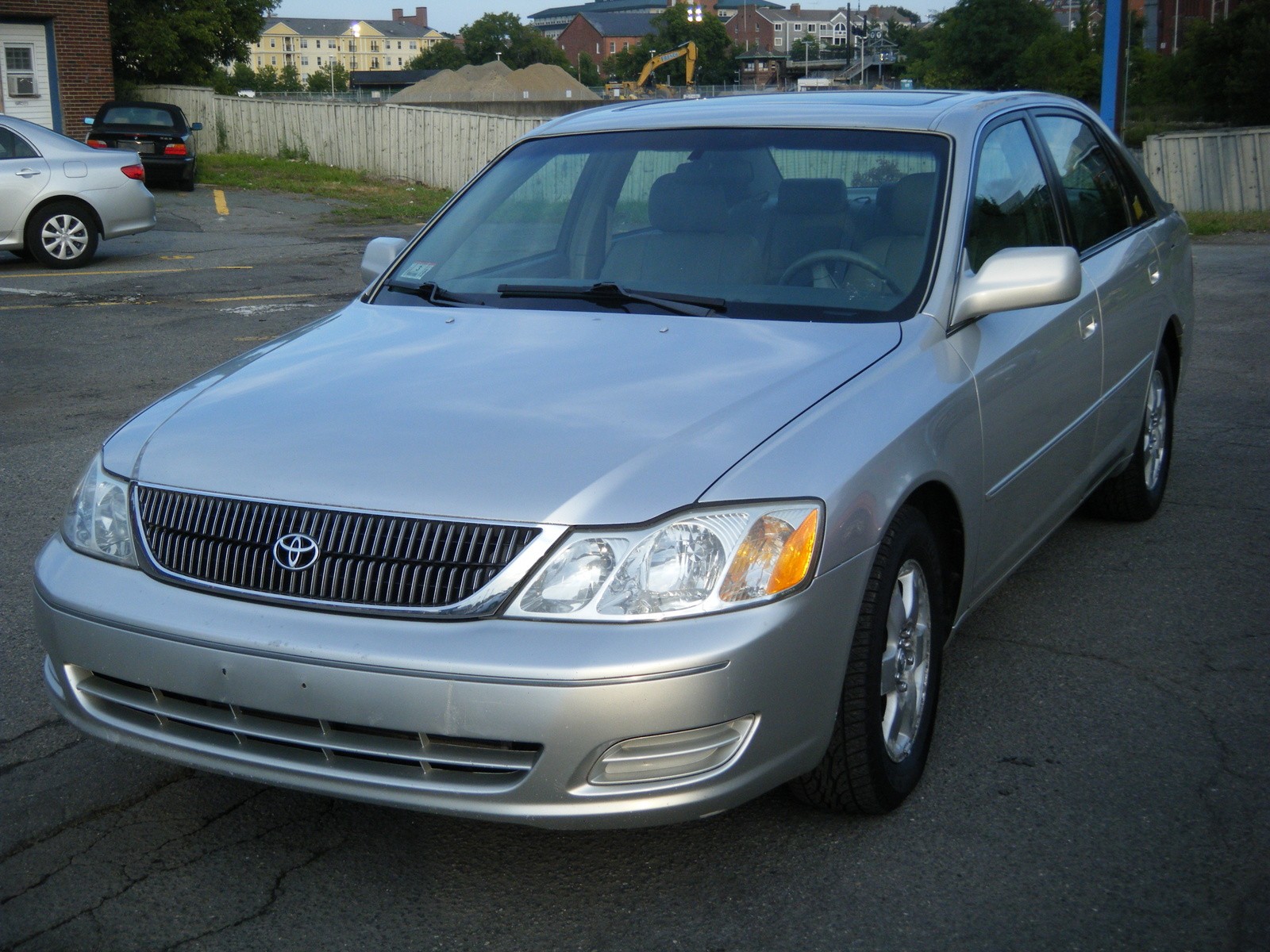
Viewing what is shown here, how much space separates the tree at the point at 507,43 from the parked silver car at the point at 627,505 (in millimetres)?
134884

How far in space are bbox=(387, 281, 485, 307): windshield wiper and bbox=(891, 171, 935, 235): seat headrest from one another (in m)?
1.19

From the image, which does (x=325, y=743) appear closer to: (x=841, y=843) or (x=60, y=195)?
(x=841, y=843)

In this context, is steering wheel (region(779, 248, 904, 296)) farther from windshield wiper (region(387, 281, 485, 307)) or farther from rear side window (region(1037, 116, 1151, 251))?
rear side window (region(1037, 116, 1151, 251))

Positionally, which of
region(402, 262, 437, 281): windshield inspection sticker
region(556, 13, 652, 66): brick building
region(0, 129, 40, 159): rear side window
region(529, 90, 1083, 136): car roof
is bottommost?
region(402, 262, 437, 281): windshield inspection sticker

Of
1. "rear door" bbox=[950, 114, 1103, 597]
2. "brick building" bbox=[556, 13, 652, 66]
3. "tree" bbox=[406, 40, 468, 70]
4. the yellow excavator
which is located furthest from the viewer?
"brick building" bbox=[556, 13, 652, 66]

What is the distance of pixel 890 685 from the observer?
325 cm

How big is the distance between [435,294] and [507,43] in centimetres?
14030

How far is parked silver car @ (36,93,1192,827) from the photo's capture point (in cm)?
270

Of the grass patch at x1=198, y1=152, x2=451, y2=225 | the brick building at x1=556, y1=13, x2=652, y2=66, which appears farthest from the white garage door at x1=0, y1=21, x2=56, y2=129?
the brick building at x1=556, y1=13, x2=652, y2=66

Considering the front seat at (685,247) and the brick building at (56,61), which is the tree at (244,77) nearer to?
the brick building at (56,61)

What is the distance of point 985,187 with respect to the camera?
4.16 m

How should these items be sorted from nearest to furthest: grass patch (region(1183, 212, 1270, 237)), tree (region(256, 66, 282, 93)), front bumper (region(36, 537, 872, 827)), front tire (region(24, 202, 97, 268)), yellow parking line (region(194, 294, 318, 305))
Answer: front bumper (region(36, 537, 872, 827)), yellow parking line (region(194, 294, 318, 305)), front tire (region(24, 202, 97, 268)), grass patch (region(1183, 212, 1270, 237)), tree (region(256, 66, 282, 93))

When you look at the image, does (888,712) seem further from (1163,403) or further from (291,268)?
(291,268)

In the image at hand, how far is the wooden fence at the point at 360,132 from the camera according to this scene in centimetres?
2577
